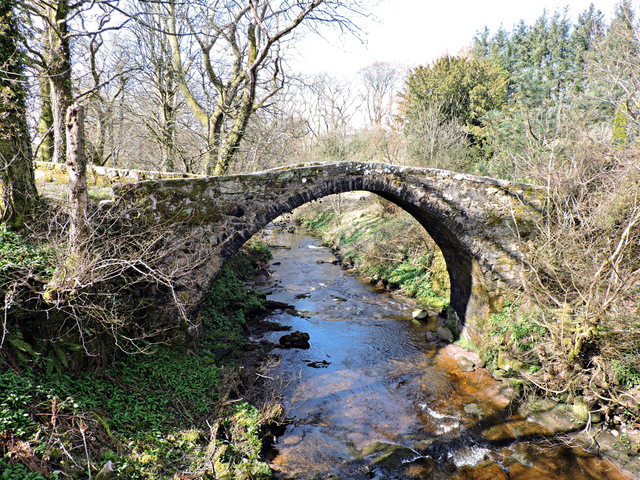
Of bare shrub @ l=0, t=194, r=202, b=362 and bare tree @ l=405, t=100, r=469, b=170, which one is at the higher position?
bare tree @ l=405, t=100, r=469, b=170

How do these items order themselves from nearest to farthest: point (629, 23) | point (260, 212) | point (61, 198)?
point (61, 198) → point (260, 212) → point (629, 23)

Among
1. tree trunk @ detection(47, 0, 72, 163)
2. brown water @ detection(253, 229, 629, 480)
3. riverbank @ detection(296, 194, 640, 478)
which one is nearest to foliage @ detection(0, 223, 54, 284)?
tree trunk @ detection(47, 0, 72, 163)

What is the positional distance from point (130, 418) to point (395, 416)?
463cm

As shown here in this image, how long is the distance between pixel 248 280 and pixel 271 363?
20.6 ft

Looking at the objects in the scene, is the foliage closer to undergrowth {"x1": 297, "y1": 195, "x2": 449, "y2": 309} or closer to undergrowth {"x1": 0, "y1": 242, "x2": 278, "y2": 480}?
undergrowth {"x1": 0, "y1": 242, "x2": 278, "y2": 480}

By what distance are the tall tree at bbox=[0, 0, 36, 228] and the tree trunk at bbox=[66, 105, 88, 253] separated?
130 cm

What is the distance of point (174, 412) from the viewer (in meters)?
5.52

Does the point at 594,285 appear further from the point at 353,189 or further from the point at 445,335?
the point at 353,189

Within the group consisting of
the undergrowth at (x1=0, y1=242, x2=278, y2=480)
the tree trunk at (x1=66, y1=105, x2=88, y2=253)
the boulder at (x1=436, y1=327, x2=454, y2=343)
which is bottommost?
the boulder at (x1=436, y1=327, x2=454, y2=343)

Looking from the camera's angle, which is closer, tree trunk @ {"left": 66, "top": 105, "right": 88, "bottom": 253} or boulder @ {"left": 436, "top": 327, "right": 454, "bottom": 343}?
tree trunk @ {"left": 66, "top": 105, "right": 88, "bottom": 253}

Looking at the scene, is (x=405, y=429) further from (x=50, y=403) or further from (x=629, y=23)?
(x=629, y=23)

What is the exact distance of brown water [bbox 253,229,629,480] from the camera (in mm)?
5594

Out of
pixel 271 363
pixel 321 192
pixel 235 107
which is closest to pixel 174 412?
pixel 271 363

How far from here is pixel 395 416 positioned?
6785 mm
